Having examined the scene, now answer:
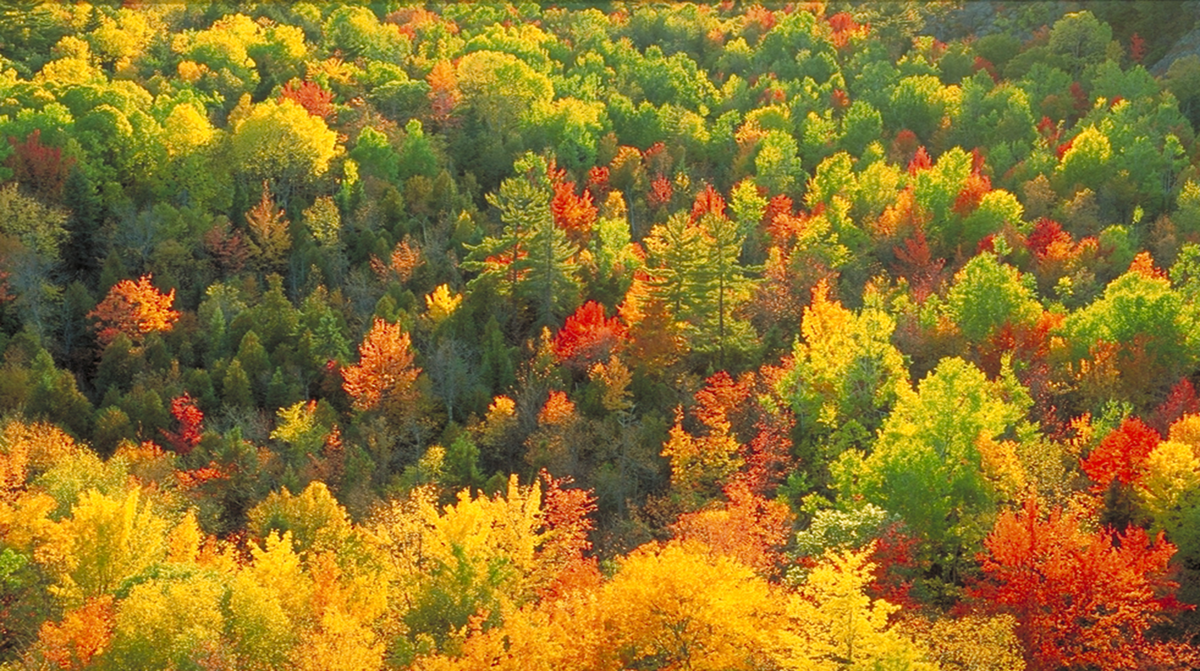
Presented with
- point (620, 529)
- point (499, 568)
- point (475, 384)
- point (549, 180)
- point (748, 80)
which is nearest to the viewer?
point (499, 568)

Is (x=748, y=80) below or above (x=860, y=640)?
below

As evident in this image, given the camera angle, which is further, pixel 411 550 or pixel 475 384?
pixel 475 384

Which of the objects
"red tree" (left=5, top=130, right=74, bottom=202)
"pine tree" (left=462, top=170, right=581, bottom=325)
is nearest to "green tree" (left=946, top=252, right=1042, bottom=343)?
"pine tree" (left=462, top=170, right=581, bottom=325)

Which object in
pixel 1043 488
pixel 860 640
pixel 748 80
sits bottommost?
pixel 748 80

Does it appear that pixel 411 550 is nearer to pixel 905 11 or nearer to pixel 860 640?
pixel 860 640

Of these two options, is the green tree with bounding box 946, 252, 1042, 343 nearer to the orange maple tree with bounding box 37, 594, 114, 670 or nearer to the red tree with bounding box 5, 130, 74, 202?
the orange maple tree with bounding box 37, 594, 114, 670

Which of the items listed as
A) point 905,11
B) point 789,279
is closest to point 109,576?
point 789,279

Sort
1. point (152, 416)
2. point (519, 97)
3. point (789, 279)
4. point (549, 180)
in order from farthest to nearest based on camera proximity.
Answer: point (519, 97) < point (549, 180) < point (789, 279) < point (152, 416)
